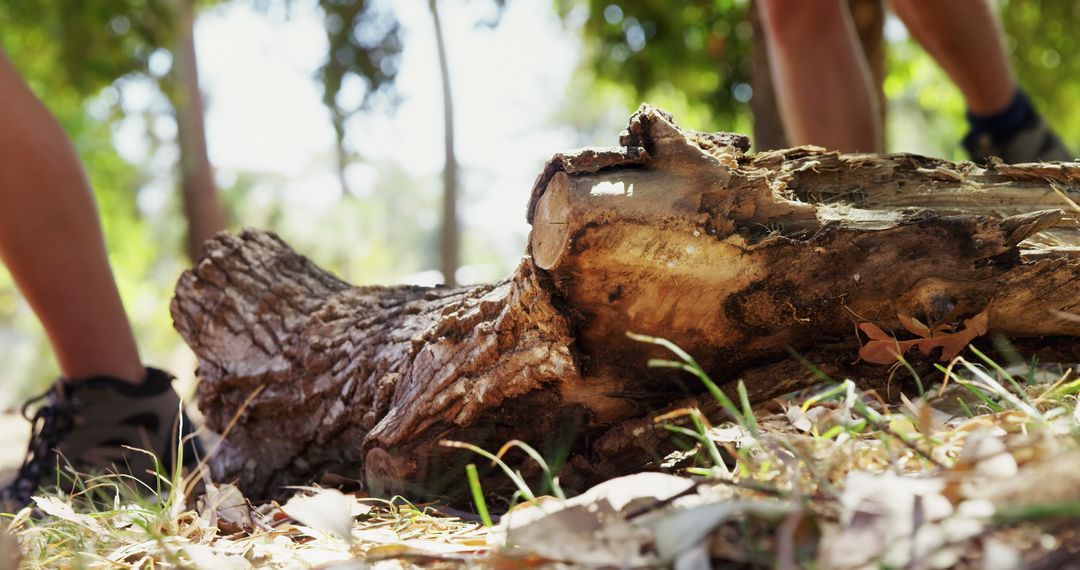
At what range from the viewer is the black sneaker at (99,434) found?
6.58 feet

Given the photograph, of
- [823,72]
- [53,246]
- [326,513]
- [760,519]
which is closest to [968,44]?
[823,72]

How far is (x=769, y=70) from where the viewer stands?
5.00 metres

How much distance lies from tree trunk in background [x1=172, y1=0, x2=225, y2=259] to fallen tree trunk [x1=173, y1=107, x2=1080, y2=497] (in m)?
10.3

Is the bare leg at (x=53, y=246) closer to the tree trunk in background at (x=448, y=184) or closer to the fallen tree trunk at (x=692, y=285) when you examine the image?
the fallen tree trunk at (x=692, y=285)

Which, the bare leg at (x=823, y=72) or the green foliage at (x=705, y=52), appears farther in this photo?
the green foliage at (x=705, y=52)

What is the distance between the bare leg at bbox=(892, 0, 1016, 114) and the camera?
2.78 metres

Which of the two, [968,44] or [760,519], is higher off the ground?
[968,44]

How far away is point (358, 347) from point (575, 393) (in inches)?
23.2

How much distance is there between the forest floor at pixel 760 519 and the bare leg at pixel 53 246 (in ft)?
3.01

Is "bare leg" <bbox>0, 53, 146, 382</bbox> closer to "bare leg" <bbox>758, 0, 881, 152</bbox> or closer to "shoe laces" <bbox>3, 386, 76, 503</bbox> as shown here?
"shoe laces" <bbox>3, 386, 76, 503</bbox>

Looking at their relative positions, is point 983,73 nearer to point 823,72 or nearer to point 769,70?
point 823,72

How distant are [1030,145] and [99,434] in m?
3.02

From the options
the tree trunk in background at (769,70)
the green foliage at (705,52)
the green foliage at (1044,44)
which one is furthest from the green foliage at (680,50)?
the green foliage at (1044,44)

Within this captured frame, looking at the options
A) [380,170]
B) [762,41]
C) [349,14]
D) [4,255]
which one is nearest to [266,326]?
[4,255]
